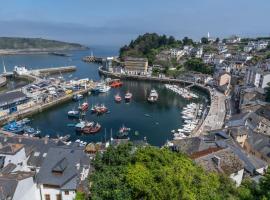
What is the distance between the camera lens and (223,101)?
56719 mm

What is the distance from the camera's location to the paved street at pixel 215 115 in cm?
4170

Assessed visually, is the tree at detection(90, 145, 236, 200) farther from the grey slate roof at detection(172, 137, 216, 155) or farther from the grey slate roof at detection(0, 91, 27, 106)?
the grey slate roof at detection(0, 91, 27, 106)

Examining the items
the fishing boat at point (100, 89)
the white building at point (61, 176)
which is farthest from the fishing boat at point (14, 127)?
the fishing boat at point (100, 89)

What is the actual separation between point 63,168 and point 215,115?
33.4 meters

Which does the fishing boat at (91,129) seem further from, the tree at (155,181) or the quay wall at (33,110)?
the tree at (155,181)

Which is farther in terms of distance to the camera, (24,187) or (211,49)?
(211,49)

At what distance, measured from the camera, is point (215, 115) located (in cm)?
4741

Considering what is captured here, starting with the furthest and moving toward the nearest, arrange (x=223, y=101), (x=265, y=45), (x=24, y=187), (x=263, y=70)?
(x=265, y=45)
(x=263, y=70)
(x=223, y=101)
(x=24, y=187)

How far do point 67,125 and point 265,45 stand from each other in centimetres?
8553

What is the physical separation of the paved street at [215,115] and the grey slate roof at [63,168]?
871 inches

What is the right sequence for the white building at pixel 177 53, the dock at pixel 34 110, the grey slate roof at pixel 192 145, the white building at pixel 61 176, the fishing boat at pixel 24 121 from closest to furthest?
the white building at pixel 61 176 → the grey slate roof at pixel 192 145 → the fishing boat at pixel 24 121 → the dock at pixel 34 110 → the white building at pixel 177 53

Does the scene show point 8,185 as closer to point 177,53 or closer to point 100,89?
point 100,89

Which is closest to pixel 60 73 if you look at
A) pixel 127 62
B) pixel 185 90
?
pixel 127 62

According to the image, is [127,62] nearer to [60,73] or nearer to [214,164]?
[60,73]
